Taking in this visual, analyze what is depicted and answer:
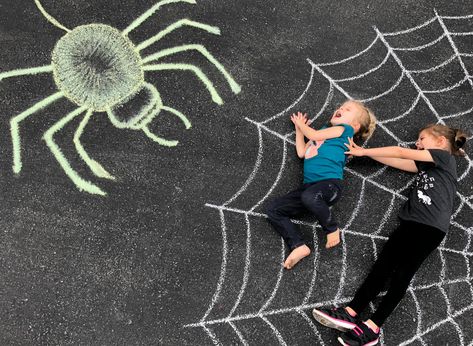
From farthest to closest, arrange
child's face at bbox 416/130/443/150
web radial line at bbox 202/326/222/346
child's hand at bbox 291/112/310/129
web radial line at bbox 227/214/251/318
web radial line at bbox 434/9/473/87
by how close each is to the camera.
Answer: web radial line at bbox 434/9/473/87 → child's hand at bbox 291/112/310/129 → child's face at bbox 416/130/443/150 → web radial line at bbox 227/214/251/318 → web radial line at bbox 202/326/222/346

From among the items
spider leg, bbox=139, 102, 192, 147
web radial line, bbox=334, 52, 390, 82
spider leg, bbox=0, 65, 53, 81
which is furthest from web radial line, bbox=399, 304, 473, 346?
spider leg, bbox=0, 65, 53, 81

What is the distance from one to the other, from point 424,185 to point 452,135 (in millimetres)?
441

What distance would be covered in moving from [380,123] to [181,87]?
1.59m

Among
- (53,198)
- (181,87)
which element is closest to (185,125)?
(181,87)

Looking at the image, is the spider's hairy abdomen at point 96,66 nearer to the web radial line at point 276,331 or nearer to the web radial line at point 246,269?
the web radial line at point 246,269

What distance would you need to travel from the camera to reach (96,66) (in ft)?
14.0

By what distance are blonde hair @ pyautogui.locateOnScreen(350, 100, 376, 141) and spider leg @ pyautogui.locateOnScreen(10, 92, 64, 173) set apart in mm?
2259

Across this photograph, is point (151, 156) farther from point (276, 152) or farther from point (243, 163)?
point (276, 152)

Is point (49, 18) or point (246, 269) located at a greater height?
point (49, 18)

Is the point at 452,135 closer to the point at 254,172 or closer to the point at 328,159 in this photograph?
the point at 328,159

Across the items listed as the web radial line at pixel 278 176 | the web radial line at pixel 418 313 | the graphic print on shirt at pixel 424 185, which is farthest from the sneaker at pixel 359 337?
the web radial line at pixel 278 176

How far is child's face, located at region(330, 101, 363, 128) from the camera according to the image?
4094 mm

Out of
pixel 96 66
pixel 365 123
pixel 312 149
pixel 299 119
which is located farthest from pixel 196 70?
pixel 365 123

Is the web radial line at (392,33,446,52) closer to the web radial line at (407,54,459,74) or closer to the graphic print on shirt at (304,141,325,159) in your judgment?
the web radial line at (407,54,459,74)
